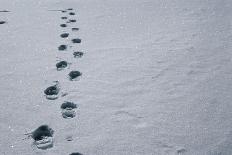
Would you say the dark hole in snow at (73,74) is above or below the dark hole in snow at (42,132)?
above

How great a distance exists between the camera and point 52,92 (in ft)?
7.47

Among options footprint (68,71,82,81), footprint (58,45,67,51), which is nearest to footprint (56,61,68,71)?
footprint (68,71,82,81)

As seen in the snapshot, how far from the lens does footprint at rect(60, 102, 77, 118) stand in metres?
2.06

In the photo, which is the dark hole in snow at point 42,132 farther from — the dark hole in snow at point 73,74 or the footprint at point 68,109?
the dark hole in snow at point 73,74

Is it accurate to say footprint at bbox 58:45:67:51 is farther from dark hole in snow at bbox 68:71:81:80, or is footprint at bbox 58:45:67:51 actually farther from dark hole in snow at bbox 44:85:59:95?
dark hole in snow at bbox 44:85:59:95

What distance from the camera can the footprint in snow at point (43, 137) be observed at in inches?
72.0

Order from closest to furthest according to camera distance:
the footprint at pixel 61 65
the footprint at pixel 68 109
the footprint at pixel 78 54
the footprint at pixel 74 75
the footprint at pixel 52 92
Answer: the footprint at pixel 68 109 < the footprint at pixel 52 92 < the footprint at pixel 74 75 < the footprint at pixel 61 65 < the footprint at pixel 78 54

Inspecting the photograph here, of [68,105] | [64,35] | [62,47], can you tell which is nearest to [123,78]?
[68,105]

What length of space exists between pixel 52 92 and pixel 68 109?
252 millimetres

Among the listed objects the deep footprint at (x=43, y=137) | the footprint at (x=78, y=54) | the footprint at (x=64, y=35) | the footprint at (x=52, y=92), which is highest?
the footprint at (x=64, y=35)

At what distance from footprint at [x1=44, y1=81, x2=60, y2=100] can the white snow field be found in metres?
0.03

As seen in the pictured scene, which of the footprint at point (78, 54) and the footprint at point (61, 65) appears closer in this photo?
the footprint at point (61, 65)

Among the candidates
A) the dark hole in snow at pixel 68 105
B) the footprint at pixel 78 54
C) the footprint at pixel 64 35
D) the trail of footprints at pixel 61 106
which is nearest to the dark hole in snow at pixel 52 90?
the trail of footprints at pixel 61 106

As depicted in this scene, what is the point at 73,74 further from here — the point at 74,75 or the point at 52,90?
the point at 52,90
